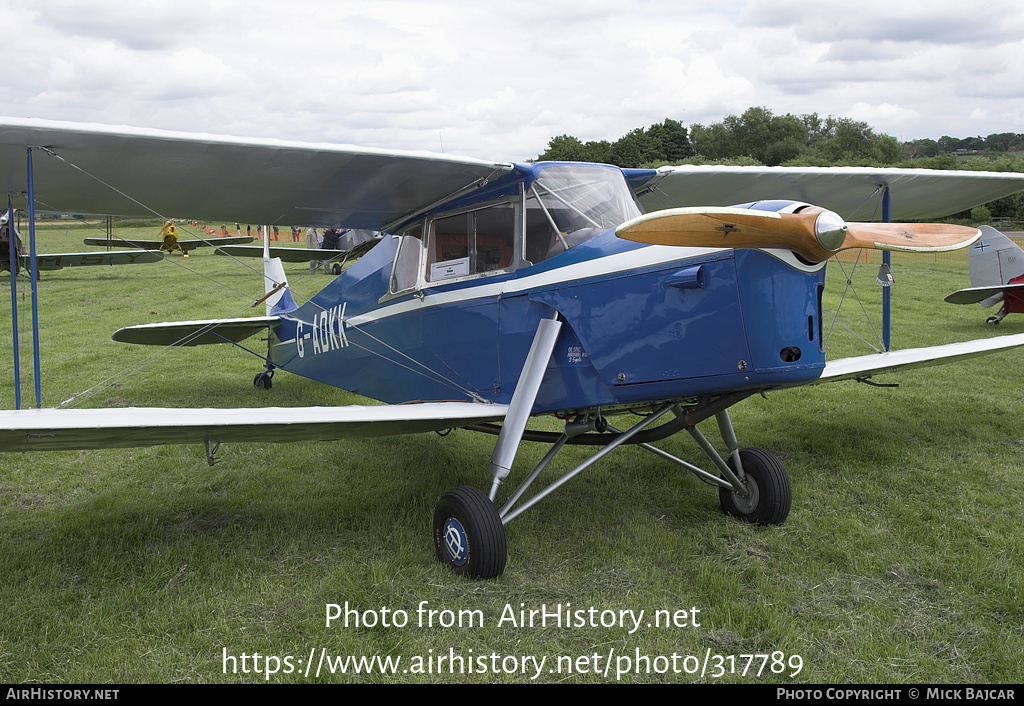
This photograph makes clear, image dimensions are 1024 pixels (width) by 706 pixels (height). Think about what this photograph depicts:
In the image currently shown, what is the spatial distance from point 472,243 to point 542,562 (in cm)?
209

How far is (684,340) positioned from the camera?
139 inches

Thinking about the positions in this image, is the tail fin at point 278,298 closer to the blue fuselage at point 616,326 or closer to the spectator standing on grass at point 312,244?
the blue fuselage at point 616,326

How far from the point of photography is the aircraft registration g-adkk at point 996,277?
470 inches

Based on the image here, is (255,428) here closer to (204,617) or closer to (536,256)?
(204,617)

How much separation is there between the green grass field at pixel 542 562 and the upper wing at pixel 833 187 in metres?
2.10

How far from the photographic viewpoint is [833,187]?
622cm

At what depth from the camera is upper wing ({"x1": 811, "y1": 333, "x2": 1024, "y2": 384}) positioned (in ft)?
16.8

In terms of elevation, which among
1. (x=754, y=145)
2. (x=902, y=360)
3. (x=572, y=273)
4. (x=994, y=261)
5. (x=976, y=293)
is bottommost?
(x=902, y=360)

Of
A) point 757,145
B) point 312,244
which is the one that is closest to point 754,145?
point 757,145

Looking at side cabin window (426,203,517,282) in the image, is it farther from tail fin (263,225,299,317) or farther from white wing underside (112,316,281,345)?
white wing underside (112,316,281,345)

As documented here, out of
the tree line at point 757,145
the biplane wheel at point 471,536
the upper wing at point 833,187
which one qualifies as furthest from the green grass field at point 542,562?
the tree line at point 757,145

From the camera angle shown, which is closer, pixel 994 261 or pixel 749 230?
pixel 749 230

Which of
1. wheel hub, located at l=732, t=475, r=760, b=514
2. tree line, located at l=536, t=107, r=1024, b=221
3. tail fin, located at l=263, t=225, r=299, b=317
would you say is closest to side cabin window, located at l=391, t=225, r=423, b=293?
tail fin, located at l=263, t=225, r=299, b=317

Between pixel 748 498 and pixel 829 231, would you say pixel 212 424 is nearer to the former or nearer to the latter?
pixel 829 231
